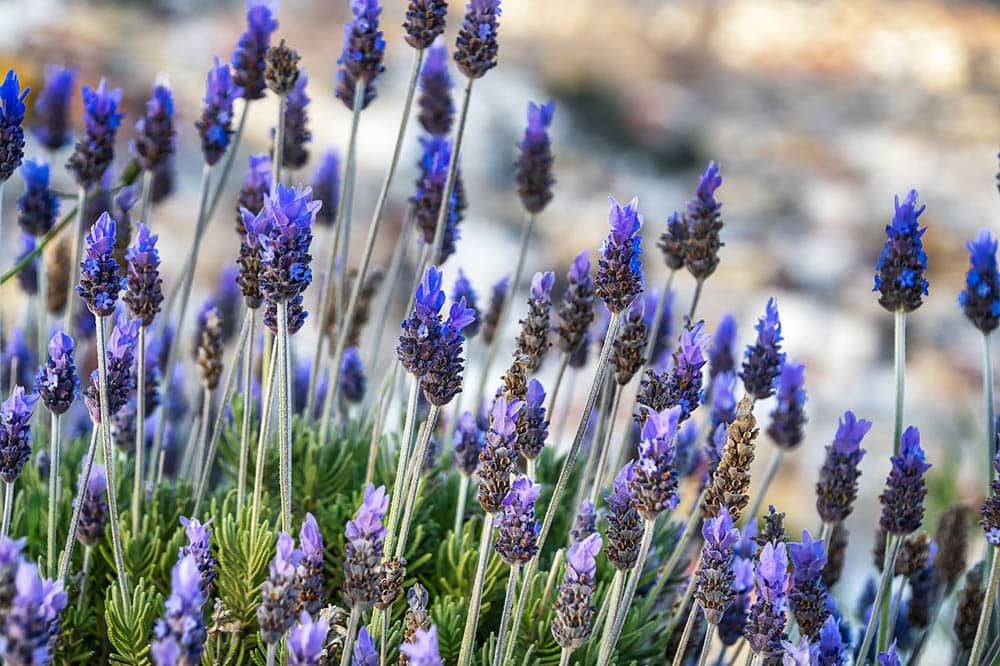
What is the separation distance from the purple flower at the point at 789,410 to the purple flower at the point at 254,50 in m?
0.92

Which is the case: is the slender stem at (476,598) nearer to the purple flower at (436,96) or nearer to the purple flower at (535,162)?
the purple flower at (535,162)

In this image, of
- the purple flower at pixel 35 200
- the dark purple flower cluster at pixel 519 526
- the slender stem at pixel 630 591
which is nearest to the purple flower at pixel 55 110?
the purple flower at pixel 35 200

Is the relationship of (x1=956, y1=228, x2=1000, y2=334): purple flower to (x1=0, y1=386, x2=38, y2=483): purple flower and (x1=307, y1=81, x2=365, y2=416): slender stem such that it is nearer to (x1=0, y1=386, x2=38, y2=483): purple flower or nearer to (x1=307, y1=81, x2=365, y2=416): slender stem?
(x1=307, y1=81, x2=365, y2=416): slender stem

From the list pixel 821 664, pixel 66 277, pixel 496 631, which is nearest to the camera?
pixel 821 664

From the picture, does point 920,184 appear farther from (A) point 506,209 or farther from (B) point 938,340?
(A) point 506,209

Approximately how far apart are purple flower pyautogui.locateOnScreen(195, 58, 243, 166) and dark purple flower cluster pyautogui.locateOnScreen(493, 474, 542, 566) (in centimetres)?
85

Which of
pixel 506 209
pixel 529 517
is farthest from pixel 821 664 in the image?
pixel 506 209

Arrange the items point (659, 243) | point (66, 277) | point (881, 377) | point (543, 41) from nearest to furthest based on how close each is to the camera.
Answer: point (659, 243), point (66, 277), point (881, 377), point (543, 41)

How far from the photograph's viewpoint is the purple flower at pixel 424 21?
1555 mm

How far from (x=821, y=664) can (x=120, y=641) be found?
83 cm

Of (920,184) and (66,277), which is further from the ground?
(920,184)

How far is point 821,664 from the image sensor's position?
48.5 inches

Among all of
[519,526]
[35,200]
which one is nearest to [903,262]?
[519,526]

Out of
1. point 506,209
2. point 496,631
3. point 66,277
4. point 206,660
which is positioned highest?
point 506,209
